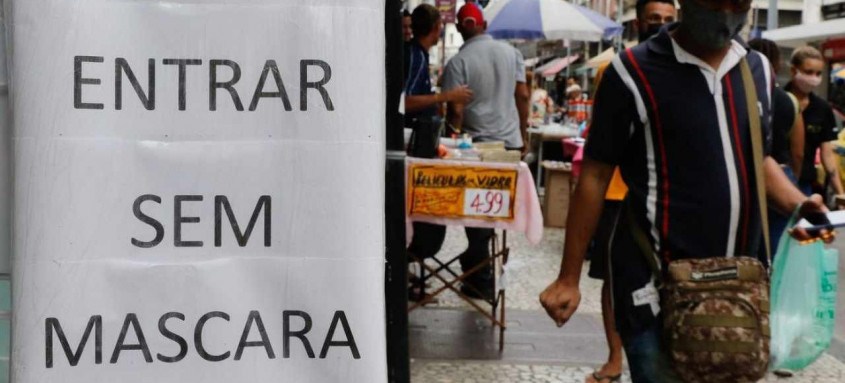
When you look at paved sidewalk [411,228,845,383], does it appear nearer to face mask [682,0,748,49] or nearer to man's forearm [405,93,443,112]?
man's forearm [405,93,443,112]

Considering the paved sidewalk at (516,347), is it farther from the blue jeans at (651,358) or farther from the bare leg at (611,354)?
the blue jeans at (651,358)

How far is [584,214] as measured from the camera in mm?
3205

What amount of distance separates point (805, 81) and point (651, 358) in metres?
4.00

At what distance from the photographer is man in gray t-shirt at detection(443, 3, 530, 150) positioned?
7.91 metres

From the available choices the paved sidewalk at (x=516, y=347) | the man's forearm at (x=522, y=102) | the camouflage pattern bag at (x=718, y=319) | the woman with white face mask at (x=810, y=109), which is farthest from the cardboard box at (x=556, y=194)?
the camouflage pattern bag at (x=718, y=319)

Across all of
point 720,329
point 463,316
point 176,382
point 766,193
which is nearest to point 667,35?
point 766,193

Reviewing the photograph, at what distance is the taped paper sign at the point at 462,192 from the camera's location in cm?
569

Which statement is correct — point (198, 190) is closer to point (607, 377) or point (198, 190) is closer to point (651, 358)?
point (651, 358)

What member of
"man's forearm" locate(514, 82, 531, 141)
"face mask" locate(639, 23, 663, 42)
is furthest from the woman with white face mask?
"man's forearm" locate(514, 82, 531, 141)

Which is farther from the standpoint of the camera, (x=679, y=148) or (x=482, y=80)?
(x=482, y=80)

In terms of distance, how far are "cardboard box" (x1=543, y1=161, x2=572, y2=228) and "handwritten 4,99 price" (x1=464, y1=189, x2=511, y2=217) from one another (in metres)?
4.99

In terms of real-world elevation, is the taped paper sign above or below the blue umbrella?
below

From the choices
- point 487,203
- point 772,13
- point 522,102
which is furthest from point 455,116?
point 772,13

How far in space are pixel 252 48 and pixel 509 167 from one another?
3570mm
